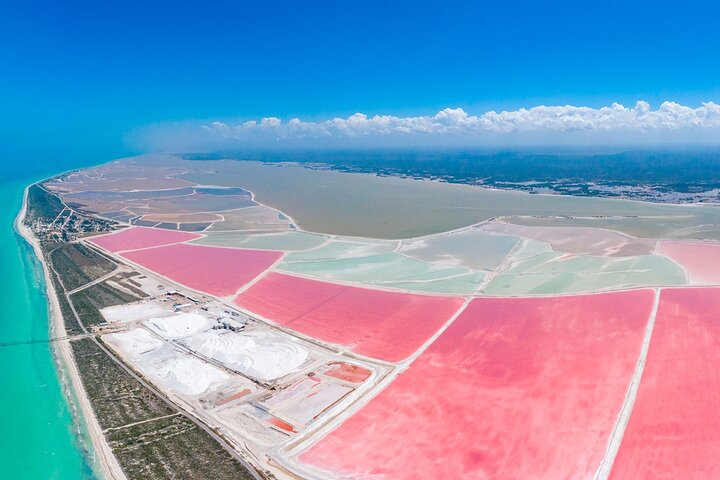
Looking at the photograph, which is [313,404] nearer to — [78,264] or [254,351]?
[254,351]

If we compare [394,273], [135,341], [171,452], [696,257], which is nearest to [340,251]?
[394,273]

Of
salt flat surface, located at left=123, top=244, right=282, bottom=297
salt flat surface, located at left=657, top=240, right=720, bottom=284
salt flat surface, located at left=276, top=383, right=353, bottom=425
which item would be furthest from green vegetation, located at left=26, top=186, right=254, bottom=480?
salt flat surface, located at left=657, top=240, right=720, bottom=284

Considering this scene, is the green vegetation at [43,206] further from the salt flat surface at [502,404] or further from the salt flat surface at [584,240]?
the salt flat surface at [502,404]

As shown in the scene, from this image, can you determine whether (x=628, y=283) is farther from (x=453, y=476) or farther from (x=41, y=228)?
(x=41, y=228)

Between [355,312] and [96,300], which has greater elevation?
[96,300]

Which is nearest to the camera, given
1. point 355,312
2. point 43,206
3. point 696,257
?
point 355,312

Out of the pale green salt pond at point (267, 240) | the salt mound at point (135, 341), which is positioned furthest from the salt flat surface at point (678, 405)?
the pale green salt pond at point (267, 240)
